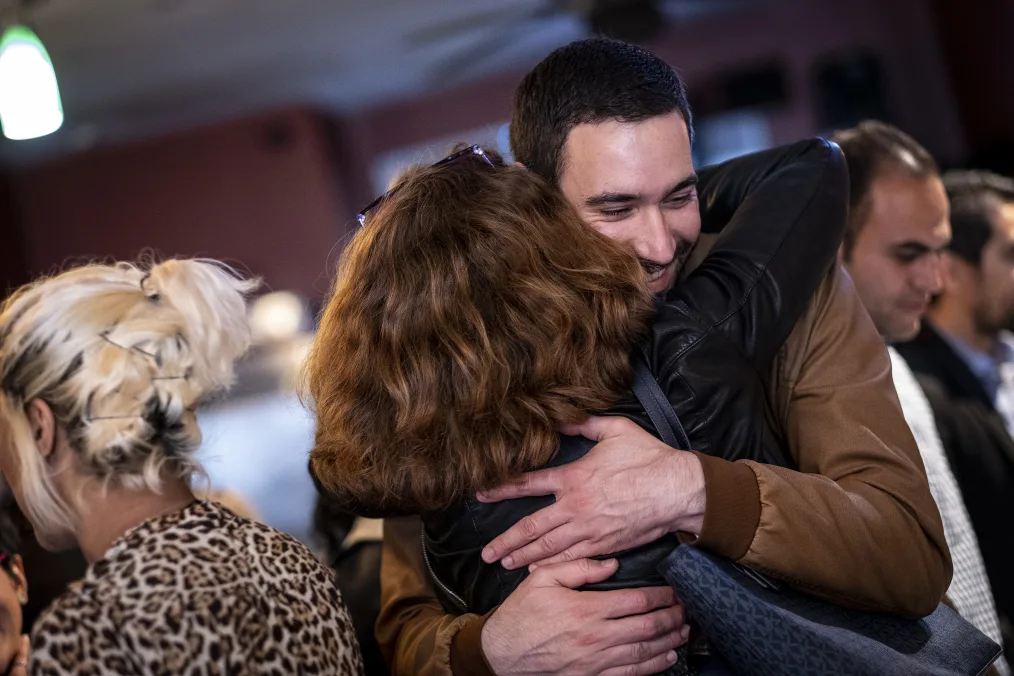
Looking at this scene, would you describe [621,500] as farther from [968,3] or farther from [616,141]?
[968,3]

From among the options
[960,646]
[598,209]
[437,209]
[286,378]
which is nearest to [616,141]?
[598,209]

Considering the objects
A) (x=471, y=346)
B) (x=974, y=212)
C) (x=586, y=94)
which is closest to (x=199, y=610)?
(x=471, y=346)

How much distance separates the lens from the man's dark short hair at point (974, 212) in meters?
3.52

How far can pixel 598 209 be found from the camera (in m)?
1.59

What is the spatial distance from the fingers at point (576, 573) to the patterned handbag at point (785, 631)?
93 mm

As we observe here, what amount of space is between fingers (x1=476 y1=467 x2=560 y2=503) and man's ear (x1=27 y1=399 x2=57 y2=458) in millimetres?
682

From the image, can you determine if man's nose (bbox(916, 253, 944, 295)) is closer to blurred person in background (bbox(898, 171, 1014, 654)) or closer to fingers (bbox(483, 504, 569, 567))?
blurred person in background (bbox(898, 171, 1014, 654))

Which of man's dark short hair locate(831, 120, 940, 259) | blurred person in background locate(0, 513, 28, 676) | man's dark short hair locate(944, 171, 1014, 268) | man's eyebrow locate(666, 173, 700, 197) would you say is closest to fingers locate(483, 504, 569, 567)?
man's eyebrow locate(666, 173, 700, 197)

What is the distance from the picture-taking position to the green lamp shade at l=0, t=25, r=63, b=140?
4047 millimetres

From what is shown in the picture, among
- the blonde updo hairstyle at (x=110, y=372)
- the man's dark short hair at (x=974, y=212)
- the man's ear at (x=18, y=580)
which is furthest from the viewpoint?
the man's dark short hair at (x=974, y=212)

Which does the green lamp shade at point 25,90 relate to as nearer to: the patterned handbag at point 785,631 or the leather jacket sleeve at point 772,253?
the leather jacket sleeve at point 772,253

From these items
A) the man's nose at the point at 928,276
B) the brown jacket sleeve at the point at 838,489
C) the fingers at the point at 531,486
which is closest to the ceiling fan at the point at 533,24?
the man's nose at the point at 928,276

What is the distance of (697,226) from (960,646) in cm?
→ 75

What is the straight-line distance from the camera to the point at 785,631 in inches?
48.6
